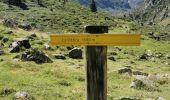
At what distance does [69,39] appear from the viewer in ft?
37.4

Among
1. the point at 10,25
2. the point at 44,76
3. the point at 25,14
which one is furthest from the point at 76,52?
the point at 25,14

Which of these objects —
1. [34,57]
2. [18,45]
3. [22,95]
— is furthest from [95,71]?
[18,45]

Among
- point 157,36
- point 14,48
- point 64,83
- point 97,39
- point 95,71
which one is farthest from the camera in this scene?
point 157,36

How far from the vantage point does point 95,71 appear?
11633mm

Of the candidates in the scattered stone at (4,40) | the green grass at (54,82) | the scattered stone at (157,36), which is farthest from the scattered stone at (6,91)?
the scattered stone at (157,36)

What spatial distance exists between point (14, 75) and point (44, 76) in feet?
6.98

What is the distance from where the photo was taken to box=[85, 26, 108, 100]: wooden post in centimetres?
1155

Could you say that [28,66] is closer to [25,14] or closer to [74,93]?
[74,93]

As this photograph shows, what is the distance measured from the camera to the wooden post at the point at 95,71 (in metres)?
11.5

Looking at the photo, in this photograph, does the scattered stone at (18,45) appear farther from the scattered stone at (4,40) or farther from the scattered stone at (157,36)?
the scattered stone at (157,36)

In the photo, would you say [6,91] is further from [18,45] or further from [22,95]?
[18,45]

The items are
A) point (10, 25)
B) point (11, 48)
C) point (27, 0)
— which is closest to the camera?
point (11, 48)

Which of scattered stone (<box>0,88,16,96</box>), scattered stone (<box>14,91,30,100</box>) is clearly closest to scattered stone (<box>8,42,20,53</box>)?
scattered stone (<box>0,88,16,96</box>)

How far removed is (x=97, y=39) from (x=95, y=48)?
391mm
